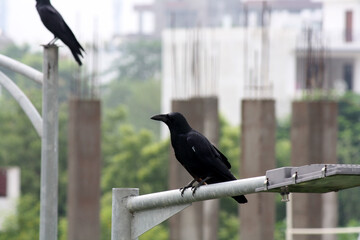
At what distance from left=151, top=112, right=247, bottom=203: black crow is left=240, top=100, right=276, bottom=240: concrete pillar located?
12.2 metres

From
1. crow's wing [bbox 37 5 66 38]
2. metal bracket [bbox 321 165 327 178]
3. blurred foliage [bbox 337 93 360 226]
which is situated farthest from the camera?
blurred foliage [bbox 337 93 360 226]

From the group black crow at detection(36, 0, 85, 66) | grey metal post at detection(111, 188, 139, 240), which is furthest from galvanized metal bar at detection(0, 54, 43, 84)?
grey metal post at detection(111, 188, 139, 240)

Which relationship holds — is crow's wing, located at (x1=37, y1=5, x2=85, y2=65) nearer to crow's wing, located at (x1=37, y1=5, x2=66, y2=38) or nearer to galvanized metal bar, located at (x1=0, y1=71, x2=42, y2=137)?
crow's wing, located at (x1=37, y1=5, x2=66, y2=38)

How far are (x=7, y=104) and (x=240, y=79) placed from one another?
14.5 meters

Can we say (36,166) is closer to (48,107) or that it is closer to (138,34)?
(48,107)

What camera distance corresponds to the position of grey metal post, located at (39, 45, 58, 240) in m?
11.1

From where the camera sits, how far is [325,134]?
24438 mm

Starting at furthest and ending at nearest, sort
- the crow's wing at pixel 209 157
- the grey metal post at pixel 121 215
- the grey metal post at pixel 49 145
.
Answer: the grey metal post at pixel 49 145, the crow's wing at pixel 209 157, the grey metal post at pixel 121 215

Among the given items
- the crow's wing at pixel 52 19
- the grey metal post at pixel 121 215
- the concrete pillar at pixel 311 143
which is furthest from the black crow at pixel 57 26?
the concrete pillar at pixel 311 143

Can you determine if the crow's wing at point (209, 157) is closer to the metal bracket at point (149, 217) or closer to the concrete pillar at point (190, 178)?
the metal bracket at point (149, 217)

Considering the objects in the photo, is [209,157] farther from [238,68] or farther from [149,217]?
[238,68]

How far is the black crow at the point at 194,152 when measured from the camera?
975 centimetres

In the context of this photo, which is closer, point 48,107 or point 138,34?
point 48,107

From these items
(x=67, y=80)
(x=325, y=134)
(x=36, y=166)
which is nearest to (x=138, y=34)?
(x=67, y=80)
